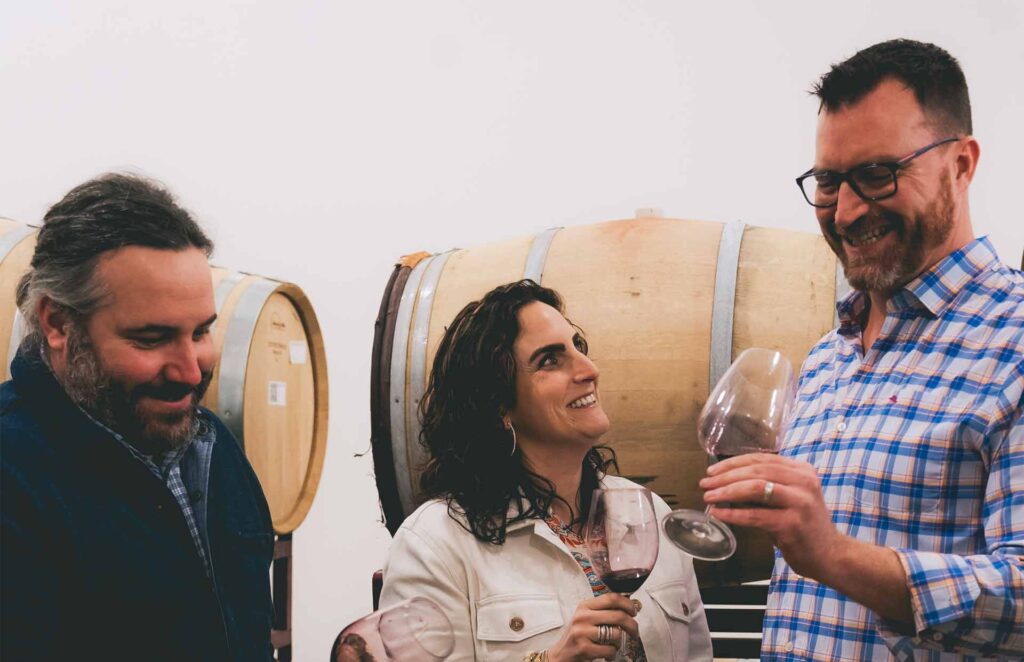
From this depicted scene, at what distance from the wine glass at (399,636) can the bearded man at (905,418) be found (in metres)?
0.36

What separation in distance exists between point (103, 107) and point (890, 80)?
3.56m

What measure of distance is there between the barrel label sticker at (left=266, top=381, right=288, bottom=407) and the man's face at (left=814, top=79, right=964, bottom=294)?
1.87m

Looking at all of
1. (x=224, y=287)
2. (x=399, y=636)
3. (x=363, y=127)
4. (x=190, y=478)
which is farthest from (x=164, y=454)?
(x=363, y=127)

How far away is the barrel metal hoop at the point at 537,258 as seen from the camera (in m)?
2.33

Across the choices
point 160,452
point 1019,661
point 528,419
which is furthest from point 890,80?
point 160,452

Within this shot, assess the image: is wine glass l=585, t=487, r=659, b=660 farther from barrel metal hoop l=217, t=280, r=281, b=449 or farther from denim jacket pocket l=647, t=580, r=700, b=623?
barrel metal hoop l=217, t=280, r=281, b=449

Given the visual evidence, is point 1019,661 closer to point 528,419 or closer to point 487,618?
point 487,618

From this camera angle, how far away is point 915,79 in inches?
51.9

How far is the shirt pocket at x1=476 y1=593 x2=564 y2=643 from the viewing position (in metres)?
1.59

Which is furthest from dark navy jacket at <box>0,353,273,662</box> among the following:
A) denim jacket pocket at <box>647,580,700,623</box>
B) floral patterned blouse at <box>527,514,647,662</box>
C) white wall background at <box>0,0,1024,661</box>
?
white wall background at <box>0,0,1024,661</box>

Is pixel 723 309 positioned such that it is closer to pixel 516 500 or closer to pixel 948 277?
pixel 516 500

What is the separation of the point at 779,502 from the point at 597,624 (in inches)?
16.2

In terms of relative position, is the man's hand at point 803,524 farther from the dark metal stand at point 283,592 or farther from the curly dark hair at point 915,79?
the dark metal stand at point 283,592

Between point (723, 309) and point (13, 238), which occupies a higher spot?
Answer: point (13, 238)
